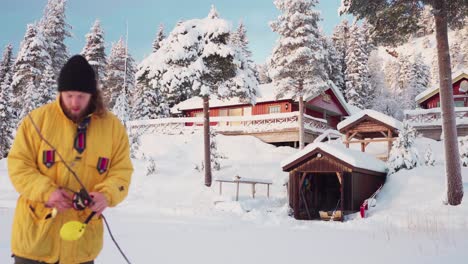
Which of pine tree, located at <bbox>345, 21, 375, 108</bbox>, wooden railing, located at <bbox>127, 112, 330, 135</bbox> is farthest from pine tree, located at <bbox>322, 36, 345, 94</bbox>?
wooden railing, located at <bbox>127, 112, 330, 135</bbox>

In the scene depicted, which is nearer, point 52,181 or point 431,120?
point 52,181

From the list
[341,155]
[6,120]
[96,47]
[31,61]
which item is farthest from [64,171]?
[96,47]

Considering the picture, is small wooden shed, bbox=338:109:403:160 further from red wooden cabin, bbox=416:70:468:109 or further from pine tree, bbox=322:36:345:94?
pine tree, bbox=322:36:345:94

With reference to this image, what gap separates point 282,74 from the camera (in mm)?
29266

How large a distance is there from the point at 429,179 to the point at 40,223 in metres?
17.1

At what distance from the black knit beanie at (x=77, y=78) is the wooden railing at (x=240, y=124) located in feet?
93.6

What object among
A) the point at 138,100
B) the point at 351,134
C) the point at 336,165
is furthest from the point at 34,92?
the point at 336,165

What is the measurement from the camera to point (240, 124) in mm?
34719

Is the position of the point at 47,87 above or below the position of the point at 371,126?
above

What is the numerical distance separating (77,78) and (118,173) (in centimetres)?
69

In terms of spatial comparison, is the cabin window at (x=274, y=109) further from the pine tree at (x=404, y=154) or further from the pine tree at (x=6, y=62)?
the pine tree at (x=6, y=62)

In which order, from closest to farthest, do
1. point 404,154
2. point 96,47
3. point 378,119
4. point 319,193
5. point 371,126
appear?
point 404,154, point 319,193, point 378,119, point 371,126, point 96,47

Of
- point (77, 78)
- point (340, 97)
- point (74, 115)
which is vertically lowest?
point (74, 115)

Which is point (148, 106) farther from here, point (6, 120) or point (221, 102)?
point (6, 120)
